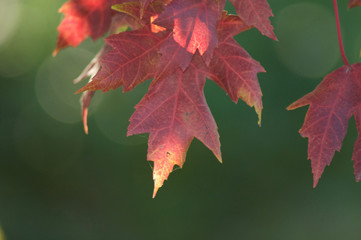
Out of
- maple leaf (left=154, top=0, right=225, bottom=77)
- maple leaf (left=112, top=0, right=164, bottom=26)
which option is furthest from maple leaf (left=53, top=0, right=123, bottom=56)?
maple leaf (left=154, top=0, right=225, bottom=77)

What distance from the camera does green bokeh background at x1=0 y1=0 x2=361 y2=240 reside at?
7.72 m

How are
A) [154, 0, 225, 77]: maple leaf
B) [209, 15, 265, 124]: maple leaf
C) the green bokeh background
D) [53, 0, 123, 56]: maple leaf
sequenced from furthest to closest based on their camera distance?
1. the green bokeh background
2. [53, 0, 123, 56]: maple leaf
3. [209, 15, 265, 124]: maple leaf
4. [154, 0, 225, 77]: maple leaf

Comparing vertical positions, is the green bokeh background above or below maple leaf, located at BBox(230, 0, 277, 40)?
below

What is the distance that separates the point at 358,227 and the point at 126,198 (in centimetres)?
→ 431

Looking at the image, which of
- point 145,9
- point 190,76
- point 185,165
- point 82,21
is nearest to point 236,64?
point 190,76

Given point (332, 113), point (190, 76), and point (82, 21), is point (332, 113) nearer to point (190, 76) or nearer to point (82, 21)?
point (190, 76)

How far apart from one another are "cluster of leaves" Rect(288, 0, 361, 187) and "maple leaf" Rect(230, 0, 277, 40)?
229 millimetres

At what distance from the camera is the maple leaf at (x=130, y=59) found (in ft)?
2.70

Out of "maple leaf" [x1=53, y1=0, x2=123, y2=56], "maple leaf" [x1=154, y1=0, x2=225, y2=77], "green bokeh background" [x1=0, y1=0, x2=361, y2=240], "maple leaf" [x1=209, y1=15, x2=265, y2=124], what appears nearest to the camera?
"maple leaf" [x1=154, y1=0, x2=225, y2=77]

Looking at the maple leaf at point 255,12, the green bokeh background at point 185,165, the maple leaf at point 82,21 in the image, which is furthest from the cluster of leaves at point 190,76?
the green bokeh background at point 185,165

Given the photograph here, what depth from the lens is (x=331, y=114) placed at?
0.97 metres

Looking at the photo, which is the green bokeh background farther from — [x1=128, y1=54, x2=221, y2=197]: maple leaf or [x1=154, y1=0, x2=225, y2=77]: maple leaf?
[x1=154, y1=0, x2=225, y2=77]: maple leaf

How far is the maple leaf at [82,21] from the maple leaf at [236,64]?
46cm

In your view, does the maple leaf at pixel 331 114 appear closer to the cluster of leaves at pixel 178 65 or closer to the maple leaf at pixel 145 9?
the cluster of leaves at pixel 178 65
